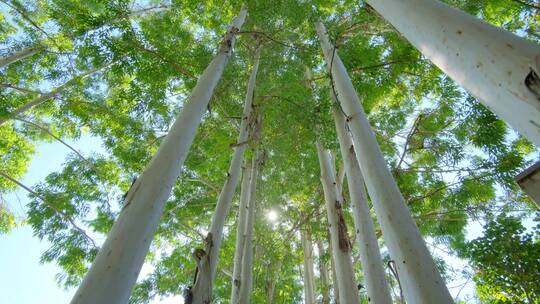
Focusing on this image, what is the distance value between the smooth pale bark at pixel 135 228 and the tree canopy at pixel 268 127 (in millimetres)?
1455

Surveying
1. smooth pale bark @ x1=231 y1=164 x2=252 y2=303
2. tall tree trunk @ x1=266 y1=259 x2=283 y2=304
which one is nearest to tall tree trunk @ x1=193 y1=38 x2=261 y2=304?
smooth pale bark @ x1=231 y1=164 x2=252 y2=303

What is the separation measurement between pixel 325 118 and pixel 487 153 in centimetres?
224

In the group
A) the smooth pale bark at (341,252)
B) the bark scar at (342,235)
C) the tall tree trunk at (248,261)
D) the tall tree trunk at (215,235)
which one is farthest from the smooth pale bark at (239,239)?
the bark scar at (342,235)

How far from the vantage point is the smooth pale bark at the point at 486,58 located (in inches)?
30.0

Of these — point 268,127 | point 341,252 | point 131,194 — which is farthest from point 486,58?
point 268,127

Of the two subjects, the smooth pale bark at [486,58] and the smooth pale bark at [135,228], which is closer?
the smooth pale bark at [486,58]

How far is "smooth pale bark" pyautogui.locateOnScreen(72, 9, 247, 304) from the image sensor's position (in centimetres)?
113

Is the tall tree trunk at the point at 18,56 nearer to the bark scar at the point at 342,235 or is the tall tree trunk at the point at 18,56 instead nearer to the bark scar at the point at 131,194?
the bark scar at the point at 131,194

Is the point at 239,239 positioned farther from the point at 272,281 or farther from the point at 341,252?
the point at 272,281

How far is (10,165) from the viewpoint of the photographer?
7609 millimetres

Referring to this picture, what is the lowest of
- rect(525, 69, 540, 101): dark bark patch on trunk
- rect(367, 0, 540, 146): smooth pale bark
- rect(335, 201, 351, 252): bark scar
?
rect(525, 69, 540, 101): dark bark patch on trunk

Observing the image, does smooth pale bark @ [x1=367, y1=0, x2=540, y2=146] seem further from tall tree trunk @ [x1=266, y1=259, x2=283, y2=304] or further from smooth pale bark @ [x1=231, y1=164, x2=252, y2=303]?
tall tree trunk @ [x1=266, y1=259, x2=283, y2=304]

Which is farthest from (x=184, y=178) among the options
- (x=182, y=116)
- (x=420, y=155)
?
(x=420, y=155)

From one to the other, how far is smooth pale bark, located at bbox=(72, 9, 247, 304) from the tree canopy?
1.46m
